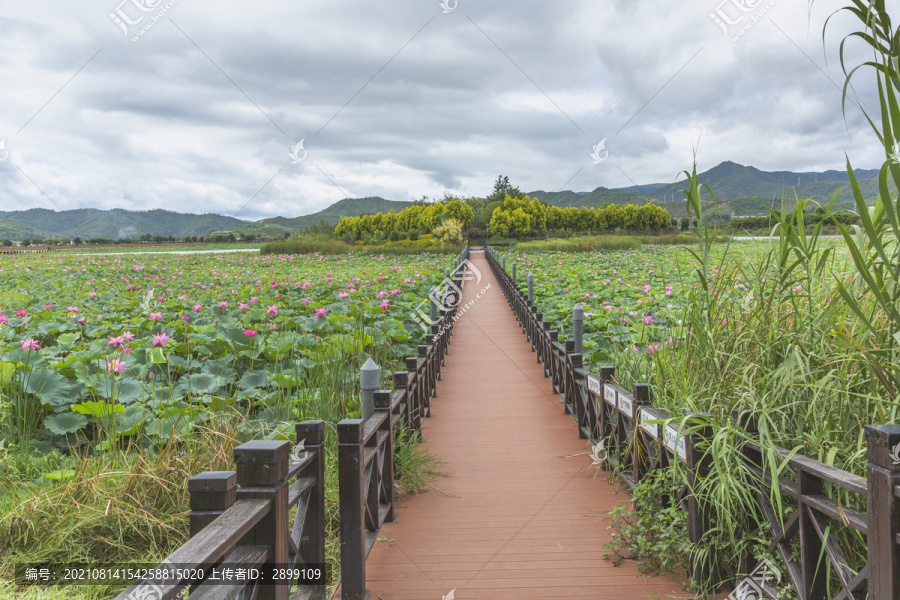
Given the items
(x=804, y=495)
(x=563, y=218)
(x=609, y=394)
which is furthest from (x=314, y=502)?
(x=563, y=218)

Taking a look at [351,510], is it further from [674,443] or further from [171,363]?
[171,363]

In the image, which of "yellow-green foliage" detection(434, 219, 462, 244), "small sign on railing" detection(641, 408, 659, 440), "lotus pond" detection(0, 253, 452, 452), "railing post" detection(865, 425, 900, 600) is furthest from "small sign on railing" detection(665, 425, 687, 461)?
"yellow-green foliage" detection(434, 219, 462, 244)

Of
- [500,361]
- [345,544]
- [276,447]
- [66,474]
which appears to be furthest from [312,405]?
[500,361]

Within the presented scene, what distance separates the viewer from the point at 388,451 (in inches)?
132

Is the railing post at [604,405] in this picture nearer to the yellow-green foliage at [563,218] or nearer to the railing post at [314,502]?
the railing post at [314,502]

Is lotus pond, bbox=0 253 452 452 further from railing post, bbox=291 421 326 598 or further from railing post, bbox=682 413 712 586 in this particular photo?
railing post, bbox=682 413 712 586

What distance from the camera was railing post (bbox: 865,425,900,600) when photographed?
1.48m

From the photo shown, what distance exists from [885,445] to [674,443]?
1.23 m

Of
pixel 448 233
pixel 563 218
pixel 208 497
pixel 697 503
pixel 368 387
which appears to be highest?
pixel 563 218

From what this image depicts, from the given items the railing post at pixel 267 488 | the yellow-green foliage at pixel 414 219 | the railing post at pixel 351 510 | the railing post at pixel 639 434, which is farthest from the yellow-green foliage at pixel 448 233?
the railing post at pixel 267 488

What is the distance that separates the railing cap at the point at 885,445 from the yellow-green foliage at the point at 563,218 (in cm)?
5812

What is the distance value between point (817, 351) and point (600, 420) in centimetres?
209

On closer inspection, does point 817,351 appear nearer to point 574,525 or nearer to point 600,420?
point 574,525

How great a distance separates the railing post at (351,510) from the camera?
2.54m
